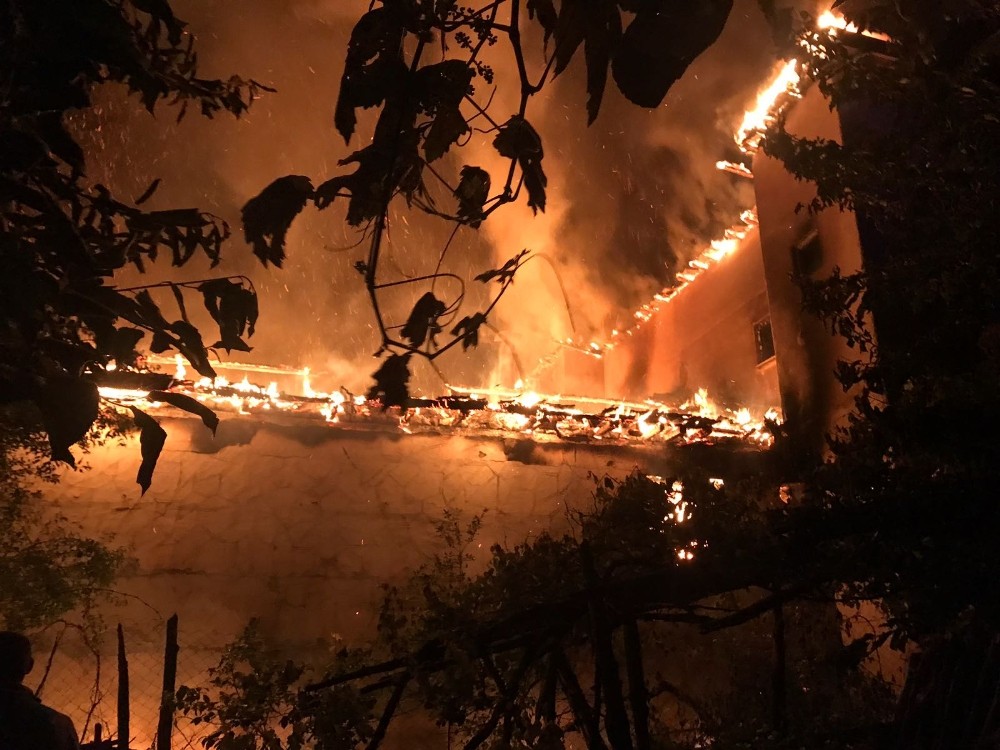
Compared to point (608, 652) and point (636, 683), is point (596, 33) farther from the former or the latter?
point (636, 683)

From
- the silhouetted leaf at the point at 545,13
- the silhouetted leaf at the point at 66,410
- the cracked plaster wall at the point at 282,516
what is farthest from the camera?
the cracked plaster wall at the point at 282,516

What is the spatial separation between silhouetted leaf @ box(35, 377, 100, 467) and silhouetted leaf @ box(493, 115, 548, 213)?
184cm

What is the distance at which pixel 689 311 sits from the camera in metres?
15.1

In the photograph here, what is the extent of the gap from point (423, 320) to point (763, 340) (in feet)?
37.1

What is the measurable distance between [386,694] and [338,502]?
2971mm

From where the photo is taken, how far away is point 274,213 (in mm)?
1895

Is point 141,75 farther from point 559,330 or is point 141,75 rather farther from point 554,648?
point 559,330

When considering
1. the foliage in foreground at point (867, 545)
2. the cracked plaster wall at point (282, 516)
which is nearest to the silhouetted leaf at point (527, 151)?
the foliage in foreground at point (867, 545)

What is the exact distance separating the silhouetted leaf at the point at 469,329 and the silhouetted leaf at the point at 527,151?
46 centimetres

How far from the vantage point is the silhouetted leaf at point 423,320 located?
83.1 inches

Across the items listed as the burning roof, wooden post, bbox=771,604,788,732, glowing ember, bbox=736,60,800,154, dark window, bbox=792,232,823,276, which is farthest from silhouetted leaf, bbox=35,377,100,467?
glowing ember, bbox=736,60,800,154

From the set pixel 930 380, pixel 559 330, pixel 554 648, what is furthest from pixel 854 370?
pixel 559 330

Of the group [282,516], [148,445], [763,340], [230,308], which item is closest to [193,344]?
[230,308]

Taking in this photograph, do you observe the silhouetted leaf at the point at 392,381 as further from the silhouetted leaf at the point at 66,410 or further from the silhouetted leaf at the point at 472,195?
the silhouetted leaf at the point at 66,410
